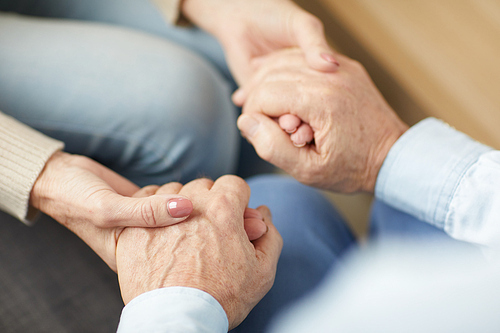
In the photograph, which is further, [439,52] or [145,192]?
[439,52]

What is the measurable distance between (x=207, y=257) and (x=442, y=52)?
1.85ft

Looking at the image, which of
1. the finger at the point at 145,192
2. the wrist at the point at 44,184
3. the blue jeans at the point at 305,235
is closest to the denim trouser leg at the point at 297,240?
the blue jeans at the point at 305,235

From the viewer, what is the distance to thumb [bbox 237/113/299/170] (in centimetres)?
57

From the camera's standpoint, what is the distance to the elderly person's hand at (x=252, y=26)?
26.0 inches

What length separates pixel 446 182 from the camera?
54 cm

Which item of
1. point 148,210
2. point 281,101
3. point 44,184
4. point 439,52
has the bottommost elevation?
point 44,184

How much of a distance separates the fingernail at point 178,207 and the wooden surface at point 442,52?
20.9 inches

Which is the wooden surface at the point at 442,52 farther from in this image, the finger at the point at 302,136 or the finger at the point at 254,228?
the finger at the point at 254,228

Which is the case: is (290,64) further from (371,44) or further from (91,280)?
(91,280)

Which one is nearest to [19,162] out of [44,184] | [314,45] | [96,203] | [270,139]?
[44,184]

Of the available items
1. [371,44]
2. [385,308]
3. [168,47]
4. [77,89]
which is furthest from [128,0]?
[385,308]

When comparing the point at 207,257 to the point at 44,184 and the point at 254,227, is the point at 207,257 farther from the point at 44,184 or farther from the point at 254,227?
the point at 44,184

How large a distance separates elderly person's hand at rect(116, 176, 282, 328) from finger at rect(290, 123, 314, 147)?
152mm

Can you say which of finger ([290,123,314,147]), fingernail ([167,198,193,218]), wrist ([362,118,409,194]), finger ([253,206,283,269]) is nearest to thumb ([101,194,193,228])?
fingernail ([167,198,193,218])
